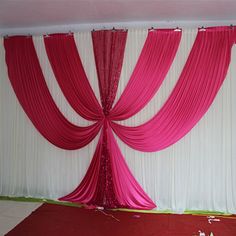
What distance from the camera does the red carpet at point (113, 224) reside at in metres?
2.61

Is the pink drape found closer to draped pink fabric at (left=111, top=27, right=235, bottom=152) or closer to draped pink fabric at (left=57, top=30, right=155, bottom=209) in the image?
draped pink fabric at (left=57, top=30, right=155, bottom=209)

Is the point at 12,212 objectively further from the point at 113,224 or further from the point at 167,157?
the point at 167,157

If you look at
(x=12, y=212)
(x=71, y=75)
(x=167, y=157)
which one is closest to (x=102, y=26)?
(x=71, y=75)

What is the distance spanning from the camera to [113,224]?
2.78 meters

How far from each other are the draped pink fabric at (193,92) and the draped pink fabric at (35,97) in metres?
0.85

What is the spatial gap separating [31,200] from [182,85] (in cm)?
248

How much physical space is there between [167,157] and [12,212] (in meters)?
2.01

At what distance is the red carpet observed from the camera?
2.61m

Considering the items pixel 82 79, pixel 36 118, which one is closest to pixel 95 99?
pixel 82 79

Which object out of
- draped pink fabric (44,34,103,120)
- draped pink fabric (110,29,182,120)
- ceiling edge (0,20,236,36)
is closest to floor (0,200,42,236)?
draped pink fabric (44,34,103,120)

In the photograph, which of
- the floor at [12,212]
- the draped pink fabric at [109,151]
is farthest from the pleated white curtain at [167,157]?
the floor at [12,212]

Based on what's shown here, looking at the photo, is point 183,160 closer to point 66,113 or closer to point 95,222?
point 95,222

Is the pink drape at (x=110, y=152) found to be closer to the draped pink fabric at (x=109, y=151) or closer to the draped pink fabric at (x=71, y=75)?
the draped pink fabric at (x=109, y=151)

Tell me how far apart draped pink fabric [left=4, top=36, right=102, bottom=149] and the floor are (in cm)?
86
